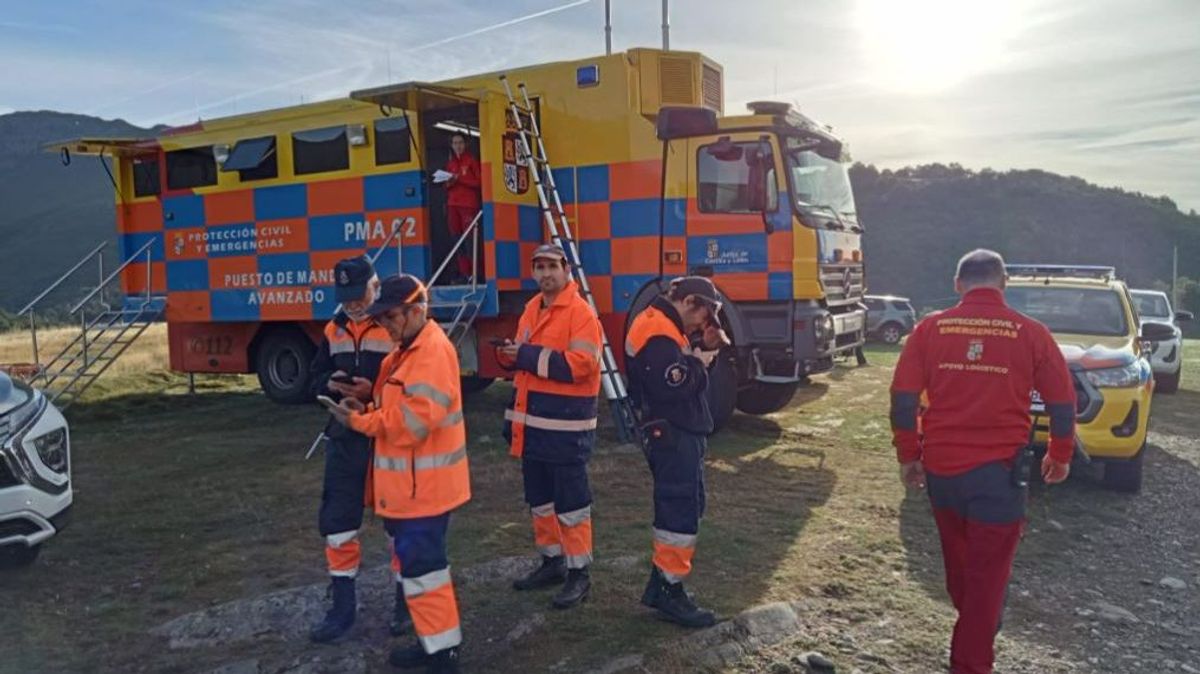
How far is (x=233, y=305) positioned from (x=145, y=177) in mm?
2131

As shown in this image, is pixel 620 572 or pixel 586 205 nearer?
pixel 620 572

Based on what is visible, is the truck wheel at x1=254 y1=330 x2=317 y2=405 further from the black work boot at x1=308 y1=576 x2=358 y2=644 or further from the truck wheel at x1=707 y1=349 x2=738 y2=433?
the black work boot at x1=308 y1=576 x2=358 y2=644

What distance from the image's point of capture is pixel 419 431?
323 cm

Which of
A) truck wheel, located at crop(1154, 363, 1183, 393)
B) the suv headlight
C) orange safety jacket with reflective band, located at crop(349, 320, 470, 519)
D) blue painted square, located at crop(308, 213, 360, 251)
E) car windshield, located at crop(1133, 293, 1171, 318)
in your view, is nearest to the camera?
orange safety jacket with reflective band, located at crop(349, 320, 470, 519)

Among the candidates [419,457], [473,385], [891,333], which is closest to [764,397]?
[473,385]

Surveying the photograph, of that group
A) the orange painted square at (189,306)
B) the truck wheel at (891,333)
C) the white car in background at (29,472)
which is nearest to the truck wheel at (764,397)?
the orange painted square at (189,306)

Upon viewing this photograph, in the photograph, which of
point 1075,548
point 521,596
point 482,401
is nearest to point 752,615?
point 521,596

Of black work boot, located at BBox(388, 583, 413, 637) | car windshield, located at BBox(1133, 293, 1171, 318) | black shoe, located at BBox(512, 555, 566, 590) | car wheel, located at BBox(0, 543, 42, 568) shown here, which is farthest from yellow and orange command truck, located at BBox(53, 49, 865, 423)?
car windshield, located at BBox(1133, 293, 1171, 318)

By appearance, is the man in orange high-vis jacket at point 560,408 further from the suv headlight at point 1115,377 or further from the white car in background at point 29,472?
the suv headlight at point 1115,377

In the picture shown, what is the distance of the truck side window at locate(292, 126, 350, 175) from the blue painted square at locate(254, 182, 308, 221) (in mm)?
215

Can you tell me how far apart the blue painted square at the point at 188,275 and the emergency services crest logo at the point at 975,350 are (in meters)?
9.12

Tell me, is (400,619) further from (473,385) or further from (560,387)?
(473,385)

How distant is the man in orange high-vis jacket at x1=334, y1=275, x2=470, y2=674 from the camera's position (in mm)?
3262

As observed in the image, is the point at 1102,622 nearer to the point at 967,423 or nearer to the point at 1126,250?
the point at 967,423
